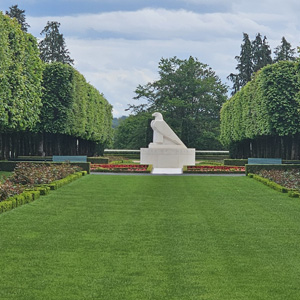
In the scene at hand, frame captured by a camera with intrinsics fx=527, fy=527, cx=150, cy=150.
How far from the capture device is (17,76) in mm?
31062

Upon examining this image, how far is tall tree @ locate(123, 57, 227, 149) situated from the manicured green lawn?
187ft

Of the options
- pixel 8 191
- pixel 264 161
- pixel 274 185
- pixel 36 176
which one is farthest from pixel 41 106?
pixel 8 191

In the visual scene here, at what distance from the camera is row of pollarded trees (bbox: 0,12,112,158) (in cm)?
3059

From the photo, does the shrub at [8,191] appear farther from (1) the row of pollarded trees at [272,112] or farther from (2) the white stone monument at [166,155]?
(1) the row of pollarded trees at [272,112]

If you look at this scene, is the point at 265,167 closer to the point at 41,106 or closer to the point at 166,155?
the point at 166,155

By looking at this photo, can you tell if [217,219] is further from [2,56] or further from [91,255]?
[2,56]

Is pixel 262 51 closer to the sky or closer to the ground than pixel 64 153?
closer to the sky

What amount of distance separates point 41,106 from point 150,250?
107ft

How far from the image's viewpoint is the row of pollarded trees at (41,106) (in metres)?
30.6

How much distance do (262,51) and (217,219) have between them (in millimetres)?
74366

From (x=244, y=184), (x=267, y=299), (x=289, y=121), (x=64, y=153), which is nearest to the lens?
(x=267, y=299)

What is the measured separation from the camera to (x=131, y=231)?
10.6 metres

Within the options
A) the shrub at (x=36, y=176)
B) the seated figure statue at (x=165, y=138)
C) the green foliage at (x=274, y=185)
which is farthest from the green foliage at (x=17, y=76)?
the green foliage at (x=274, y=185)

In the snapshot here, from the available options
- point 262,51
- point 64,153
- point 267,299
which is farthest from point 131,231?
point 262,51
